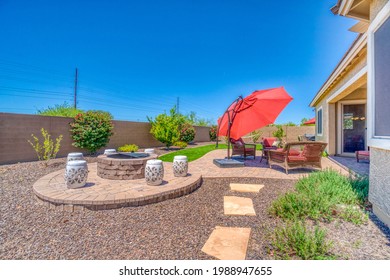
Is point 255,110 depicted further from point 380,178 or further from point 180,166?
point 380,178

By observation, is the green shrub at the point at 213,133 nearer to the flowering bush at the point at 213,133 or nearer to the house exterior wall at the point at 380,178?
the flowering bush at the point at 213,133

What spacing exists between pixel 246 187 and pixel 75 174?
158 inches

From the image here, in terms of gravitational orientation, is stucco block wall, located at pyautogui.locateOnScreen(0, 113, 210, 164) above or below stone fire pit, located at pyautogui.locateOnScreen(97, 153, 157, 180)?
above

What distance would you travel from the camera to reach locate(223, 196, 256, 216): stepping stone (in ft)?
12.1

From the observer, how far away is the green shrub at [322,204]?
3309 millimetres

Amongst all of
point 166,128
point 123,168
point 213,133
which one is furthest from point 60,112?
point 213,133

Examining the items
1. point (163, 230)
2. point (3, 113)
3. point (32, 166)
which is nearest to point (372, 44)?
point (163, 230)

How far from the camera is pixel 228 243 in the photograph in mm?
2627

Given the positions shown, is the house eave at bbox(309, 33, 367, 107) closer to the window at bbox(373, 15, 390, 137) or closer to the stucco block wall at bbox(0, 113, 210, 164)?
the window at bbox(373, 15, 390, 137)

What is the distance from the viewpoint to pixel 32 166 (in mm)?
7625

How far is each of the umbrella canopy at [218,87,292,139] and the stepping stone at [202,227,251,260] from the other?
13.8 ft

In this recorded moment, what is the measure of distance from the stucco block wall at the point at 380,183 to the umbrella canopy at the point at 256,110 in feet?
10.8

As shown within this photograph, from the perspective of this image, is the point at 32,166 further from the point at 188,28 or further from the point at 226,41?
the point at 226,41

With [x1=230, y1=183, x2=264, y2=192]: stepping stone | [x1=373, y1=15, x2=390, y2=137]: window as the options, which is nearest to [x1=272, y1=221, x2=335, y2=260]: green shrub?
[x1=373, y1=15, x2=390, y2=137]: window
